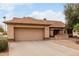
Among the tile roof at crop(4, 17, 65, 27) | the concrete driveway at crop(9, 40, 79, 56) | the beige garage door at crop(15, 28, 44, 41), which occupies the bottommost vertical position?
the concrete driveway at crop(9, 40, 79, 56)

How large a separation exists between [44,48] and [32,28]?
0.63m

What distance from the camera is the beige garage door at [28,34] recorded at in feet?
21.8

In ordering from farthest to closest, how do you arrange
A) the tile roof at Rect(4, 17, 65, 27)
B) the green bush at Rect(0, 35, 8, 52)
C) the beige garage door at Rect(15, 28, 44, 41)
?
1. the beige garage door at Rect(15, 28, 44, 41)
2. the tile roof at Rect(4, 17, 65, 27)
3. the green bush at Rect(0, 35, 8, 52)

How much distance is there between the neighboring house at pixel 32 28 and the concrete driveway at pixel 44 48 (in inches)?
6.9

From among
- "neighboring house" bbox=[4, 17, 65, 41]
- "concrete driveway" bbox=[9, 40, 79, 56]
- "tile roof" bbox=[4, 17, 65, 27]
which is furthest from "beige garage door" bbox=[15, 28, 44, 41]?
"tile roof" bbox=[4, 17, 65, 27]

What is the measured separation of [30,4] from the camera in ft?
20.5

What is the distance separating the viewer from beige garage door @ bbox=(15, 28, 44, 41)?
261 inches

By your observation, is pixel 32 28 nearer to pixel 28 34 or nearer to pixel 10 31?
pixel 28 34

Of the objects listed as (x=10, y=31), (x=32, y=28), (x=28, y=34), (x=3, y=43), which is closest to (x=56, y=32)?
(x=32, y=28)

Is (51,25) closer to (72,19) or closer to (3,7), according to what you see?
(72,19)

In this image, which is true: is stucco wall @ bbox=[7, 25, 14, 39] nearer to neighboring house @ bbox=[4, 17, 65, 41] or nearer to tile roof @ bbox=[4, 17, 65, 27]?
neighboring house @ bbox=[4, 17, 65, 41]

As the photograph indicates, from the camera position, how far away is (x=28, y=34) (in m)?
6.70

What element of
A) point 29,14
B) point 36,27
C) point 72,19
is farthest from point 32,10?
point 72,19

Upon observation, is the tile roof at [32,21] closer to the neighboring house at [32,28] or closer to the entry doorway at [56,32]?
the neighboring house at [32,28]
